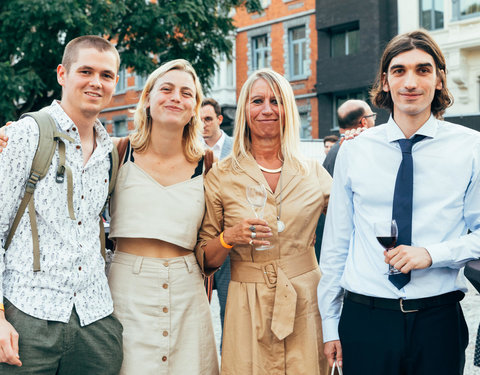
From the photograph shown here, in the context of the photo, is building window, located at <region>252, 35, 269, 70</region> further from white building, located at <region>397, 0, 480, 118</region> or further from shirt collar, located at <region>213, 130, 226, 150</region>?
shirt collar, located at <region>213, 130, 226, 150</region>

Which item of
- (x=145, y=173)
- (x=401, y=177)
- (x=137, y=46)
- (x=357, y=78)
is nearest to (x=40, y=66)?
(x=137, y=46)

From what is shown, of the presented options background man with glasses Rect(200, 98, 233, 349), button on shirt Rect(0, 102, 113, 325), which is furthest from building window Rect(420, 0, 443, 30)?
button on shirt Rect(0, 102, 113, 325)

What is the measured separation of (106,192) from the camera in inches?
117

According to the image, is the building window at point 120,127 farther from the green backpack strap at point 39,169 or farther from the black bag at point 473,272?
the black bag at point 473,272

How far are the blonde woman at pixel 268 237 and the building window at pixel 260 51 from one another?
76.2 ft

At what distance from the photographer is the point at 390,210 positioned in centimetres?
255

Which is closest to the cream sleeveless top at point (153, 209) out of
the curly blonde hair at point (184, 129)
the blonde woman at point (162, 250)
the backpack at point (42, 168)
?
the blonde woman at point (162, 250)

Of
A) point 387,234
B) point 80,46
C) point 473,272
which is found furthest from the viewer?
point 80,46

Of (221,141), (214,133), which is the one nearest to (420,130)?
(221,141)

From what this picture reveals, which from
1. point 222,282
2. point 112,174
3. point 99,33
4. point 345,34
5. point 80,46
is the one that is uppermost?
point 345,34

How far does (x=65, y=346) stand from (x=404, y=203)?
1660 mm

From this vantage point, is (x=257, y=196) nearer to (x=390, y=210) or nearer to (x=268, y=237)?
(x=268, y=237)

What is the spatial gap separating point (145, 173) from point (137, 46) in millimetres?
14481

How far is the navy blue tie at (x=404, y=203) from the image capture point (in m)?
2.43
